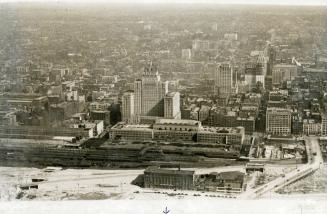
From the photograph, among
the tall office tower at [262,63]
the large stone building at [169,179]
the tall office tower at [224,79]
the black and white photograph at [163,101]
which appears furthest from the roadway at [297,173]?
the tall office tower at [224,79]

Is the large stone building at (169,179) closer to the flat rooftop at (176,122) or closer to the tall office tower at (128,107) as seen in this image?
the flat rooftop at (176,122)

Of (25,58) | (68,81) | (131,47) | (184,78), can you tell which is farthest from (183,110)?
(25,58)

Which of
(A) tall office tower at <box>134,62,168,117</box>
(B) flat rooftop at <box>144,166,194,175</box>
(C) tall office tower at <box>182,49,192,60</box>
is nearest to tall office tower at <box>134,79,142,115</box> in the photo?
(A) tall office tower at <box>134,62,168,117</box>

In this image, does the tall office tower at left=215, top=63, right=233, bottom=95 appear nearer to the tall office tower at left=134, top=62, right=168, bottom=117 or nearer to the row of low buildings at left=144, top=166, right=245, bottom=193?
the tall office tower at left=134, top=62, right=168, bottom=117

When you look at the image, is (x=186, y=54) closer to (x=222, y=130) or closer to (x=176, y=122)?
(x=176, y=122)

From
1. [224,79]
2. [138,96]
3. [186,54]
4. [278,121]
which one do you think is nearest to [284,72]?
[278,121]

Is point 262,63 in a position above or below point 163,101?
above

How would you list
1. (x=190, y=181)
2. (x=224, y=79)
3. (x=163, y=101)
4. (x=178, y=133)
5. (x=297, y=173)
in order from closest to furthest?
(x=190, y=181) → (x=297, y=173) → (x=178, y=133) → (x=163, y=101) → (x=224, y=79)
